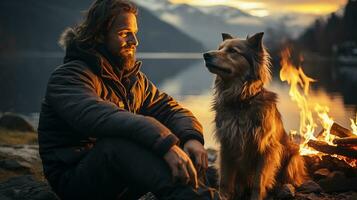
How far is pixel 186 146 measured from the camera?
3943 mm

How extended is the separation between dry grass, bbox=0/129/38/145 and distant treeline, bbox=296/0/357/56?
8816 centimetres

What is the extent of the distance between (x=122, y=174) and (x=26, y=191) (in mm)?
1471

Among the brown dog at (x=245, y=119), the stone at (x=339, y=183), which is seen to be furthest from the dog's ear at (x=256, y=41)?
the stone at (x=339, y=183)

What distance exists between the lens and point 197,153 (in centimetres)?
385

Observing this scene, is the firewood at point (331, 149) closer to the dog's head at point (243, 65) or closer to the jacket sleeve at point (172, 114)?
the dog's head at point (243, 65)

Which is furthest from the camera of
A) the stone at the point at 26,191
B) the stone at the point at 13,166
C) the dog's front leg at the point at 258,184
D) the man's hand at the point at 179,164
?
the stone at the point at 13,166

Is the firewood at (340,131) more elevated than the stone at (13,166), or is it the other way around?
the firewood at (340,131)

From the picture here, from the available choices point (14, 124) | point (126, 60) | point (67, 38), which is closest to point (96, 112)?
point (126, 60)

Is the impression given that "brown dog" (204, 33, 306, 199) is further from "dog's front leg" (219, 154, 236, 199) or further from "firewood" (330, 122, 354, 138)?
"firewood" (330, 122, 354, 138)

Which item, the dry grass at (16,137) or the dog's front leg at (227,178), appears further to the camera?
the dry grass at (16,137)

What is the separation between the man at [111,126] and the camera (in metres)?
3.36

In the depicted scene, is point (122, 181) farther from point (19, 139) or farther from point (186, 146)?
point (19, 139)

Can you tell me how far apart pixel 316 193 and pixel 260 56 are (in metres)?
2.08

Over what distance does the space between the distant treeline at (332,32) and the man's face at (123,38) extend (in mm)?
94212
